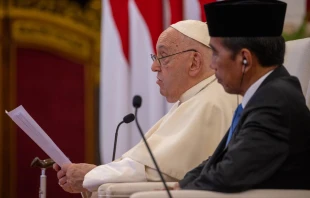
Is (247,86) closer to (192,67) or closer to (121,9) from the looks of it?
(192,67)

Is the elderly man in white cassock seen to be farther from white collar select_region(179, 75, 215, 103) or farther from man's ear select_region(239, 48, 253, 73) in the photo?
man's ear select_region(239, 48, 253, 73)

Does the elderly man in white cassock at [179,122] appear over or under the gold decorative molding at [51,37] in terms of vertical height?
under

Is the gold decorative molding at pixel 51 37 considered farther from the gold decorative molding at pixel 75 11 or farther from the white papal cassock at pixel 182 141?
the white papal cassock at pixel 182 141

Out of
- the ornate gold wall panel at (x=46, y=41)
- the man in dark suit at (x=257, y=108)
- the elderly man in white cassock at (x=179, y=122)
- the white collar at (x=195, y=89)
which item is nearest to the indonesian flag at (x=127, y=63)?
the ornate gold wall panel at (x=46, y=41)

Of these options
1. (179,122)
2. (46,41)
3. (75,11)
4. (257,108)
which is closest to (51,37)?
(46,41)

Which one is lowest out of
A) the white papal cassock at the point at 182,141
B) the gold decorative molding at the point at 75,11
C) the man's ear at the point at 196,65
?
the white papal cassock at the point at 182,141

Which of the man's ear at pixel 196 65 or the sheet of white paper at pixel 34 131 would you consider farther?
the man's ear at pixel 196 65

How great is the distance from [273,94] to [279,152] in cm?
22

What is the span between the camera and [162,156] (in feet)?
11.4

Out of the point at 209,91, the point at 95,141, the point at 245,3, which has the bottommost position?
the point at 95,141

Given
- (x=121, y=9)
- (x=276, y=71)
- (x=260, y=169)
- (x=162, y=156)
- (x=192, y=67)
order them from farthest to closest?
(x=121, y=9)
(x=192, y=67)
(x=162, y=156)
(x=276, y=71)
(x=260, y=169)

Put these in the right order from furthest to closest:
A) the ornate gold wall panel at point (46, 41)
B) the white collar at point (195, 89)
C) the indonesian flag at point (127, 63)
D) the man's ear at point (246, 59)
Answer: the ornate gold wall panel at point (46, 41), the indonesian flag at point (127, 63), the white collar at point (195, 89), the man's ear at point (246, 59)

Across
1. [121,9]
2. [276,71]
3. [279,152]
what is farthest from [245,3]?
[121,9]

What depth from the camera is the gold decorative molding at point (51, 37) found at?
21.7 ft
